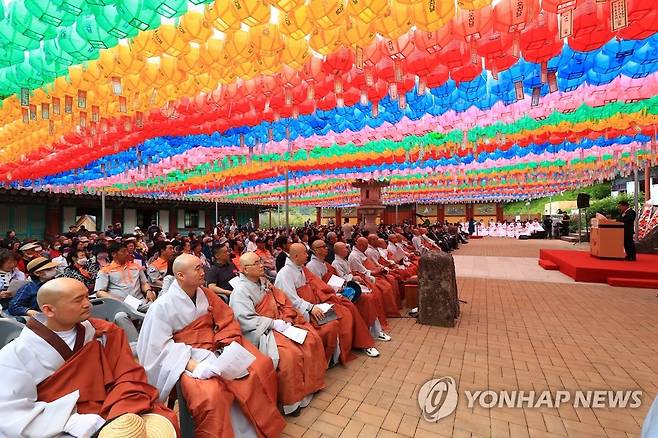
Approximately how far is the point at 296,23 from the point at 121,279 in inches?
167

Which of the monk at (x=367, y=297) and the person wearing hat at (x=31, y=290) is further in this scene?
the monk at (x=367, y=297)

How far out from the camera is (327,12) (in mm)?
3645

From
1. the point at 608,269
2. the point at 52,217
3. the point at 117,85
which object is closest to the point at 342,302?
the point at 117,85

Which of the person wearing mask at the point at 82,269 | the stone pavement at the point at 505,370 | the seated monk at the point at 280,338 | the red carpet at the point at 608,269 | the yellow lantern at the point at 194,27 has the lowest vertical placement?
the stone pavement at the point at 505,370

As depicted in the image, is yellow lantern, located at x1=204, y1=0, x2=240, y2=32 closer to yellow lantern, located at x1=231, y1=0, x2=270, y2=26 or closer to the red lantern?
yellow lantern, located at x1=231, y1=0, x2=270, y2=26

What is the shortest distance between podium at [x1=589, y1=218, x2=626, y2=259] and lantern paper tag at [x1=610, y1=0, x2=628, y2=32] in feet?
29.9

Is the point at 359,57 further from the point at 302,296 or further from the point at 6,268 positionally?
the point at 6,268

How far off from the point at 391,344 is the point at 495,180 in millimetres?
20596

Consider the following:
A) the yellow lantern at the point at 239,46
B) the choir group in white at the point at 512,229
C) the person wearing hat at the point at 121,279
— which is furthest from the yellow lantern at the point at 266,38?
the choir group in white at the point at 512,229

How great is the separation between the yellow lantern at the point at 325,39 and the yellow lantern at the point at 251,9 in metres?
0.72

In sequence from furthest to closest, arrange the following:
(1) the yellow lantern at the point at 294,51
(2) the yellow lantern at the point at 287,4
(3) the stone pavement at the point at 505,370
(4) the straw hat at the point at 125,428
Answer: (1) the yellow lantern at the point at 294,51 → (2) the yellow lantern at the point at 287,4 → (3) the stone pavement at the point at 505,370 → (4) the straw hat at the point at 125,428

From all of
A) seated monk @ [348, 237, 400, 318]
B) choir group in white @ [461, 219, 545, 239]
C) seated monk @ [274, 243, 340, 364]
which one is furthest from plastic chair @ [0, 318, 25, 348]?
choir group in white @ [461, 219, 545, 239]

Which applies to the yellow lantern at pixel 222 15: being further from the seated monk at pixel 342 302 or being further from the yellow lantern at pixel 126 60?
the seated monk at pixel 342 302

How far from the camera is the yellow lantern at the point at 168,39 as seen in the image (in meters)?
4.19
